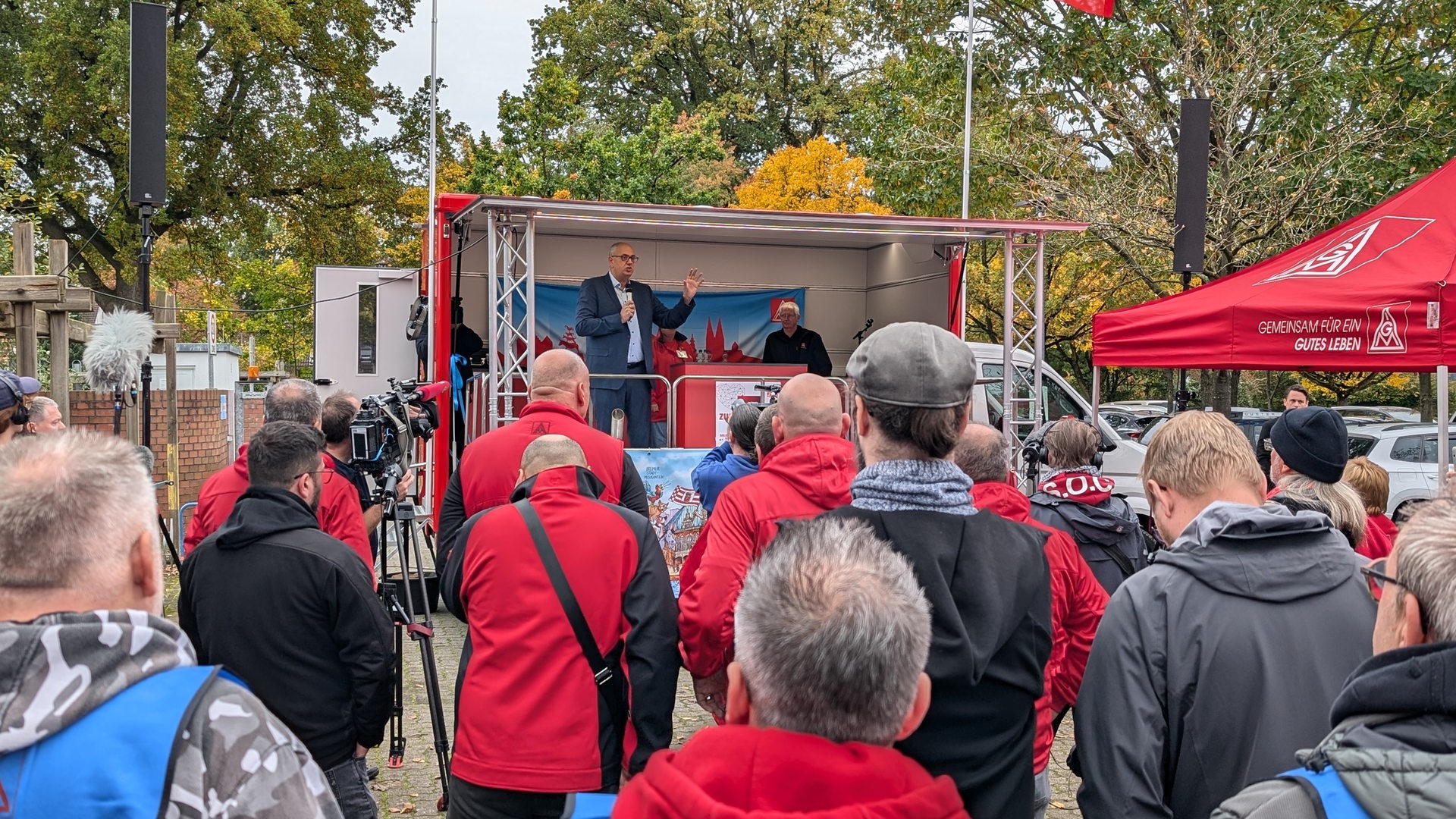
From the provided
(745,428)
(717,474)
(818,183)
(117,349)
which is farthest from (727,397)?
(818,183)

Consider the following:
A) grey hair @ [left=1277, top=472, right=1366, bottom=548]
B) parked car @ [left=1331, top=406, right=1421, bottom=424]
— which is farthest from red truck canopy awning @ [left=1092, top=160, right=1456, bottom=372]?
parked car @ [left=1331, top=406, right=1421, bottom=424]

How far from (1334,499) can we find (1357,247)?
12.5 feet

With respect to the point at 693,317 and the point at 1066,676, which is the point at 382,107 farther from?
the point at 1066,676

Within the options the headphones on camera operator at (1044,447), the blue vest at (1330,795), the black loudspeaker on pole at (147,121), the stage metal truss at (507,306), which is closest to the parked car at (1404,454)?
the headphones on camera operator at (1044,447)

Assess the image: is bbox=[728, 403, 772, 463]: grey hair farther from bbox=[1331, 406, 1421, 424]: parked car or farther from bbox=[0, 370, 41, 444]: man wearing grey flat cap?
bbox=[1331, 406, 1421, 424]: parked car

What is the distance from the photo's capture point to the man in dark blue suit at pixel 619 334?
9648mm

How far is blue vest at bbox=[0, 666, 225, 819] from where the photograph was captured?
1.39 m

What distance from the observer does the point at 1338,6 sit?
630 inches

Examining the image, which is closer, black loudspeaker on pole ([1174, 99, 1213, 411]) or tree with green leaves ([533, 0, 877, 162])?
black loudspeaker on pole ([1174, 99, 1213, 411])

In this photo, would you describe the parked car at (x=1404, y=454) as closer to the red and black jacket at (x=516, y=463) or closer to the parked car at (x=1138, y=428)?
the parked car at (x=1138, y=428)

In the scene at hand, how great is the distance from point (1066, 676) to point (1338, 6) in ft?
54.7

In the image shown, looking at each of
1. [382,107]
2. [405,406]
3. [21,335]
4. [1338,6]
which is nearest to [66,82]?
[382,107]

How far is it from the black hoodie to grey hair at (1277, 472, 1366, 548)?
2.89 m

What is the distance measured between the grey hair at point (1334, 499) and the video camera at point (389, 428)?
3.44 metres
